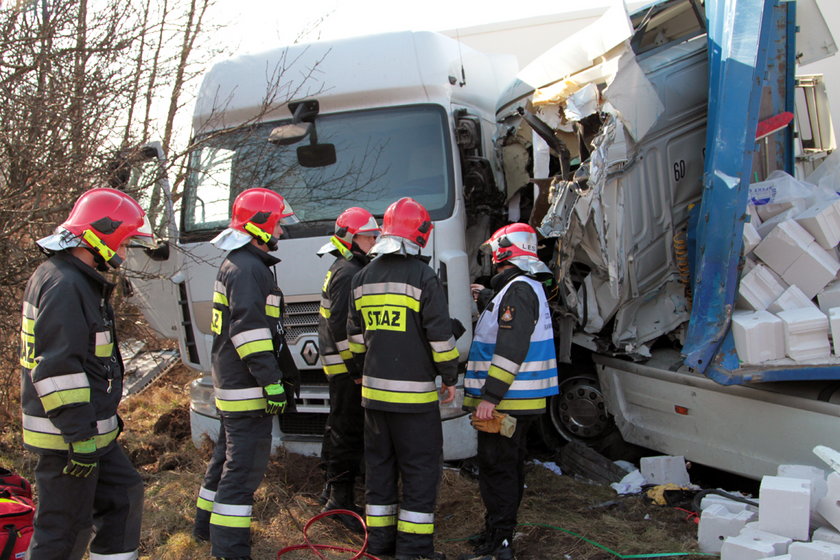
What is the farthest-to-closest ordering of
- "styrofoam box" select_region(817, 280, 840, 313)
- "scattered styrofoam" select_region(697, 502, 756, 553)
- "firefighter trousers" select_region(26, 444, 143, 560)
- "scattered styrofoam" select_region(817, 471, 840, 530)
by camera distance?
"styrofoam box" select_region(817, 280, 840, 313) → "scattered styrofoam" select_region(697, 502, 756, 553) → "scattered styrofoam" select_region(817, 471, 840, 530) → "firefighter trousers" select_region(26, 444, 143, 560)

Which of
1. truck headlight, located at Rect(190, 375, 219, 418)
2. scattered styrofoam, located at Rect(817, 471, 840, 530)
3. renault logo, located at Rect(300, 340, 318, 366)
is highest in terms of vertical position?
renault logo, located at Rect(300, 340, 318, 366)

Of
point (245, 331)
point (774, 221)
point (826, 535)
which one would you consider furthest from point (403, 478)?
point (774, 221)

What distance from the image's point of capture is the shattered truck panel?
4461mm

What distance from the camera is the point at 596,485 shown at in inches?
185

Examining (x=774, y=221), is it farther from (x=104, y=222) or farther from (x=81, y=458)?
(x=81, y=458)

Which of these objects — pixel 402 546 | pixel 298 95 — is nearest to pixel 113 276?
pixel 298 95

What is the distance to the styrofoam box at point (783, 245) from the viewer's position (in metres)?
3.92

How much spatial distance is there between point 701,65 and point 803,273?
1.61 m

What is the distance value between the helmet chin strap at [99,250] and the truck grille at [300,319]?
1.60 meters

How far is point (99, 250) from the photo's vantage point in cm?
312

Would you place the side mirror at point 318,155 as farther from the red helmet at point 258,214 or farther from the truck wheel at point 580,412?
the truck wheel at point 580,412

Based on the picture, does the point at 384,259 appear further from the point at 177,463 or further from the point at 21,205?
the point at 21,205

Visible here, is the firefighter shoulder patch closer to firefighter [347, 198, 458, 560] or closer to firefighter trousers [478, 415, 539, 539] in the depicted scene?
firefighter [347, 198, 458, 560]

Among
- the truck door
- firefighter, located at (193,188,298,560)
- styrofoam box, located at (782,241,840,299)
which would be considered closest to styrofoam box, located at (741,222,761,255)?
styrofoam box, located at (782,241,840,299)
